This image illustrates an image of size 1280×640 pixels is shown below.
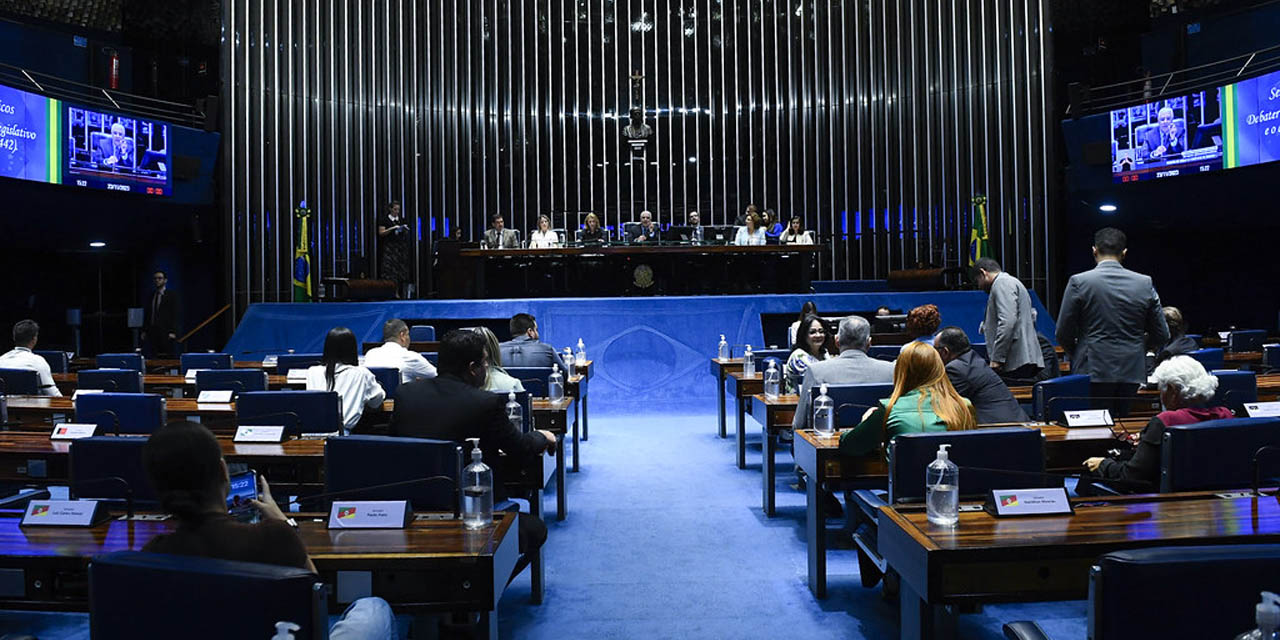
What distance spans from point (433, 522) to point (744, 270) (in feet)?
34.1

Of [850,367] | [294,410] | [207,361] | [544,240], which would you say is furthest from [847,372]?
[544,240]

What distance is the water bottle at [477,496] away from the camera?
7.97 ft

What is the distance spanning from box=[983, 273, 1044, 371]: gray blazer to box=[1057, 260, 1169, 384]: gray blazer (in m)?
0.61

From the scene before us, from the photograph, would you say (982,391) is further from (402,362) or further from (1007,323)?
(402,362)

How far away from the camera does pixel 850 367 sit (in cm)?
474

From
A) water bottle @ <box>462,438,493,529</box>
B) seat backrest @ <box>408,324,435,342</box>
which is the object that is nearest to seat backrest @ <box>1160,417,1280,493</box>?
water bottle @ <box>462,438,493,529</box>

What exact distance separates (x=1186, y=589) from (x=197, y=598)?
155 cm

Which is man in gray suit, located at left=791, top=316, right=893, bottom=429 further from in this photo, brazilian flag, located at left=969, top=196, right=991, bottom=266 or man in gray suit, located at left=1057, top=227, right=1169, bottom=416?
brazilian flag, located at left=969, top=196, right=991, bottom=266

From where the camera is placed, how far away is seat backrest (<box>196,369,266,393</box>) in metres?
5.82

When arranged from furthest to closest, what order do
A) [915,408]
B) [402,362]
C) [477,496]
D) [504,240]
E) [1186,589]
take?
[504,240] < [402,362] < [915,408] < [477,496] < [1186,589]

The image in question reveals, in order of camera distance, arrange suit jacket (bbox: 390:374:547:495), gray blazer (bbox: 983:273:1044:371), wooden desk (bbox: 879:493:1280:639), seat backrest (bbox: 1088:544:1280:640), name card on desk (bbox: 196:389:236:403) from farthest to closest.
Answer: gray blazer (bbox: 983:273:1044:371) < name card on desk (bbox: 196:389:236:403) < suit jacket (bbox: 390:374:547:495) < wooden desk (bbox: 879:493:1280:639) < seat backrest (bbox: 1088:544:1280:640)

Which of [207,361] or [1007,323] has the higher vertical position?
[1007,323]

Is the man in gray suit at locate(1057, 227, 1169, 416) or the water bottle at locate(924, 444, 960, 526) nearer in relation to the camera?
the water bottle at locate(924, 444, 960, 526)

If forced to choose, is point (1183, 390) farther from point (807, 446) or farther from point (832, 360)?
point (832, 360)
